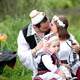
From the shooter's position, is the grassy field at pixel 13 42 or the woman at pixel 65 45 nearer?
the woman at pixel 65 45

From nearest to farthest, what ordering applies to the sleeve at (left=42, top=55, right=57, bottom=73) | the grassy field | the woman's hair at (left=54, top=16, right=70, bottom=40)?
the sleeve at (left=42, top=55, right=57, bottom=73) → the woman's hair at (left=54, top=16, right=70, bottom=40) → the grassy field

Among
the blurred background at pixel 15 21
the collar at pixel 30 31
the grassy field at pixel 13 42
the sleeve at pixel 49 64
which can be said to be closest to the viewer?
the sleeve at pixel 49 64

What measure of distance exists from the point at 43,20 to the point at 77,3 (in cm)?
2287

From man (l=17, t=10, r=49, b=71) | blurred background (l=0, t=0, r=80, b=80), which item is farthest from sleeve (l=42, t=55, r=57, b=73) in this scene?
blurred background (l=0, t=0, r=80, b=80)

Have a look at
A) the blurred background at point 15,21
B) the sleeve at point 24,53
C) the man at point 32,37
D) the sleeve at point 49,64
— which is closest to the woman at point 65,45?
the man at point 32,37

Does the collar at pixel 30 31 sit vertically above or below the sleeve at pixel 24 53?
above

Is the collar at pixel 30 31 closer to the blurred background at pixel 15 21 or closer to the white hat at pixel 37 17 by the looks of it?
the white hat at pixel 37 17

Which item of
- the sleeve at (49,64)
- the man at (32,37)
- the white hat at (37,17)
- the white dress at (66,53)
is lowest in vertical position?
the sleeve at (49,64)

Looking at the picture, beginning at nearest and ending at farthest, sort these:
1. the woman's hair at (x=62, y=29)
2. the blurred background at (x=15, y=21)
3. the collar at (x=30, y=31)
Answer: the woman's hair at (x=62, y=29) < the collar at (x=30, y=31) < the blurred background at (x=15, y=21)

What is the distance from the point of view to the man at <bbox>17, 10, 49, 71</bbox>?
603cm

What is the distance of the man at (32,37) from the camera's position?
19.8ft

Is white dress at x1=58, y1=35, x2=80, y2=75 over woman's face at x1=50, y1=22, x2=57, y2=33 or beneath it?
beneath

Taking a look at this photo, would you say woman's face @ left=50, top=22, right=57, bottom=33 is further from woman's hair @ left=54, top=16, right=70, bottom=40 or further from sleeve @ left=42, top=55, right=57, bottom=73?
sleeve @ left=42, top=55, right=57, bottom=73

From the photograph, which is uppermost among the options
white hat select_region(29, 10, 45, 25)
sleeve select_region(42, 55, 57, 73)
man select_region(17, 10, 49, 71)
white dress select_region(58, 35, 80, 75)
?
white hat select_region(29, 10, 45, 25)
